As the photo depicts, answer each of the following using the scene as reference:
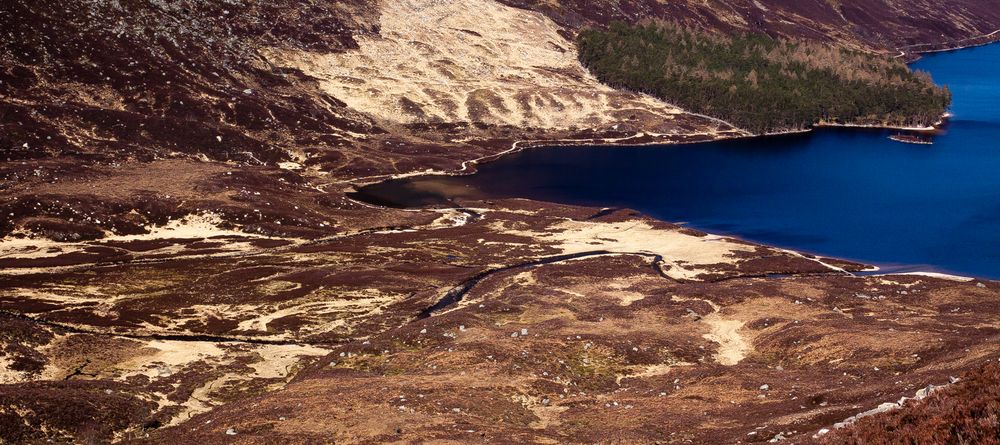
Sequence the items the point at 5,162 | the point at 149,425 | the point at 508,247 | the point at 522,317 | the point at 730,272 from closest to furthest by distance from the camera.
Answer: the point at 149,425
the point at 522,317
the point at 730,272
the point at 508,247
the point at 5,162

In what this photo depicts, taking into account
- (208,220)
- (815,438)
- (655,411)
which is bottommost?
(208,220)

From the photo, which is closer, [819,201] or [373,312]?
[373,312]

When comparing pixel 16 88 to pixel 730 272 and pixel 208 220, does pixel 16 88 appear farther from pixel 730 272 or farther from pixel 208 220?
pixel 730 272

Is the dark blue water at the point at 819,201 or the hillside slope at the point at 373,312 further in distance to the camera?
the dark blue water at the point at 819,201

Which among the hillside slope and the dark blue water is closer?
the hillside slope

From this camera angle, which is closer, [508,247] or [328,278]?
[328,278]

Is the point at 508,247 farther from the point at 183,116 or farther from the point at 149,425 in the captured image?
the point at 183,116

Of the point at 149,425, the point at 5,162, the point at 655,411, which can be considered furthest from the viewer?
the point at 5,162

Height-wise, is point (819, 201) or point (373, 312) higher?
point (819, 201)

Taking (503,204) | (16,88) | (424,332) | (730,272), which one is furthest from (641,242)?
(16,88)

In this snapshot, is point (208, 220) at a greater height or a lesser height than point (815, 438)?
lesser

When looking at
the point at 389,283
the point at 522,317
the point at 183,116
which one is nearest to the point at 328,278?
the point at 389,283
